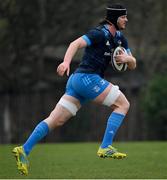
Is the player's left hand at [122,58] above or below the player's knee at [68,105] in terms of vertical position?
above

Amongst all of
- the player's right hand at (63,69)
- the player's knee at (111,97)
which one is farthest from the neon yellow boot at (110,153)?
the player's right hand at (63,69)

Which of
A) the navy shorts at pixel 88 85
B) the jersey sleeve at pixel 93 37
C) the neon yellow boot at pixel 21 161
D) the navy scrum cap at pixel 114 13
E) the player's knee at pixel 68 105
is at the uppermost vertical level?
the navy scrum cap at pixel 114 13

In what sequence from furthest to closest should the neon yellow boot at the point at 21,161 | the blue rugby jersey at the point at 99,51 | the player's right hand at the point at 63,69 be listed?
the blue rugby jersey at the point at 99,51 < the neon yellow boot at the point at 21,161 < the player's right hand at the point at 63,69

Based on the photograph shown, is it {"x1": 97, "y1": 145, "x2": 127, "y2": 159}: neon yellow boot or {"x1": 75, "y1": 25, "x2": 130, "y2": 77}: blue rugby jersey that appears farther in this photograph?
{"x1": 75, "y1": 25, "x2": 130, "y2": 77}: blue rugby jersey

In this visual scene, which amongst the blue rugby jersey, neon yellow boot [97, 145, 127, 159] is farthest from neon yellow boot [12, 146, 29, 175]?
the blue rugby jersey

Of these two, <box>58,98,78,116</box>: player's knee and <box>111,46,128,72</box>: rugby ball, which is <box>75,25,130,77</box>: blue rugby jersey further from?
<box>58,98,78,116</box>: player's knee

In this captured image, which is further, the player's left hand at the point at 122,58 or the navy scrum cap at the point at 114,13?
the navy scrum cap at the point at 114,13

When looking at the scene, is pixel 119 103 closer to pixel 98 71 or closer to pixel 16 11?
pixel 98 71

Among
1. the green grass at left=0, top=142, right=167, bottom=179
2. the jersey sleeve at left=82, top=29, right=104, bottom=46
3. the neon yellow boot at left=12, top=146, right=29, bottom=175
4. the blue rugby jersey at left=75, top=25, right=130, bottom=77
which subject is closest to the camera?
the neon yellow boot at left=12, top=146, right=29, bottom=175

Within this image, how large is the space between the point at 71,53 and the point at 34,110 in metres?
19.4

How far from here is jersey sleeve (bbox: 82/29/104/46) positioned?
918cm

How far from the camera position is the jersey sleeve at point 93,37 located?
9.18 metres

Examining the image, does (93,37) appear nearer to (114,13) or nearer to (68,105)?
(114,13)

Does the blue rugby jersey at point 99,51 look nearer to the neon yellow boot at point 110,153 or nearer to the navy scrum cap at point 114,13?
the navy scrum cap at point 114,13
